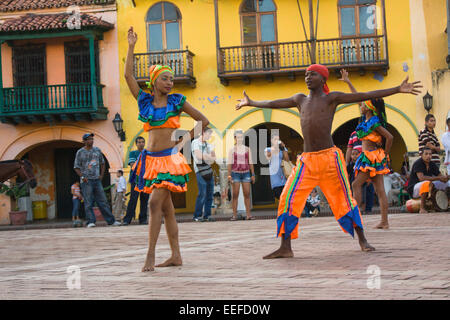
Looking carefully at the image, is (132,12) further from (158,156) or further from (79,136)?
(158,156)

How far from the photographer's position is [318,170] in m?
6.89

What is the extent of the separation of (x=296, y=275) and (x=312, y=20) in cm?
1836

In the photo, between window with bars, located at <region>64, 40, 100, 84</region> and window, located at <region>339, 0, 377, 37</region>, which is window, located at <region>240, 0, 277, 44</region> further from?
window with bars, located at <region>64, 40, 100, 84</region>

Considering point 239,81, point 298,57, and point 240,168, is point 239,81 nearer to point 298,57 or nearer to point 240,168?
point 298,57

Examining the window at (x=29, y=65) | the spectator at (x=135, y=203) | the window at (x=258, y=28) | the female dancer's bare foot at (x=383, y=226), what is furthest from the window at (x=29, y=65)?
the female dancer's bare foot at (x=383, y=226)

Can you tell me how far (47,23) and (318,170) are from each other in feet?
61.6

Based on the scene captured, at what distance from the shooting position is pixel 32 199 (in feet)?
87.7

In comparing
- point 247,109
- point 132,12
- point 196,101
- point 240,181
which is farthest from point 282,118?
point 240,181

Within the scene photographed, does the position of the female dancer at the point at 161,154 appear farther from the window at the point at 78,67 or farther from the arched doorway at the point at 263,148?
the arched doorway at the point at 263,148

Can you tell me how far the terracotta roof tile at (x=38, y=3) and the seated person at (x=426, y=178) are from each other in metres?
13.8

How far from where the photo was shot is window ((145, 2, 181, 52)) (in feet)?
78.8

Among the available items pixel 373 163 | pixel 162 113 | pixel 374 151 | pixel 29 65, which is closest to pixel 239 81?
pixel 29 65

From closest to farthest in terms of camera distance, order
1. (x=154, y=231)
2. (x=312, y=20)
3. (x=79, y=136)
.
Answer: (x=154, y=231), (x=312, y=20), (x=79, y=136)

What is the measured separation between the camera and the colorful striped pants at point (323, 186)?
22.3ft
